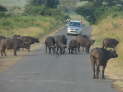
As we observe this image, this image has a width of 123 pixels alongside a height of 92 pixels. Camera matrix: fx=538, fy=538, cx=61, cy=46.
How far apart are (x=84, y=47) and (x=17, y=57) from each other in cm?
656

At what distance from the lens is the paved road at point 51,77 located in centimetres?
1900

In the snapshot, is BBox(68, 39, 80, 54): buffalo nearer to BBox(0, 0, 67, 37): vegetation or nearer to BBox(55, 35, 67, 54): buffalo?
BBox(55, 35, 67, 54): buffalo

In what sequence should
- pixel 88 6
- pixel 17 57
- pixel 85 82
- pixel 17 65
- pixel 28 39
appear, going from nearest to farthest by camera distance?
pixel 85 82 → pixel 17 65 → pixel 17 57 → pixel 28 39 → pixel 88 6

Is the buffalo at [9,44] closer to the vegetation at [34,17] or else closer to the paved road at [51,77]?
Answer: the paved road at [51,77]

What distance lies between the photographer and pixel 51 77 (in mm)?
22234

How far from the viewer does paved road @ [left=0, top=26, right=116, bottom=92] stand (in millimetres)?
19000

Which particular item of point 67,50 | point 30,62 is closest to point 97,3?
point 67,50

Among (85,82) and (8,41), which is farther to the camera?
(8,41)

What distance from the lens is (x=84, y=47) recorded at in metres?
36.4

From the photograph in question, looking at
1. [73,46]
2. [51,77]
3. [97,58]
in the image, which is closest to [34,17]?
[73,46]

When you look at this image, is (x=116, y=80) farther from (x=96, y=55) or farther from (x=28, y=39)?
(x=28, y=39)

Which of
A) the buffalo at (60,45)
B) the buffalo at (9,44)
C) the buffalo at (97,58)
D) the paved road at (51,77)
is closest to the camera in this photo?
the paved road at (51,77)

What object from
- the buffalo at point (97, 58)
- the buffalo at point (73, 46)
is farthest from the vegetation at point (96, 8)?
the buffalo at point (97, 58)

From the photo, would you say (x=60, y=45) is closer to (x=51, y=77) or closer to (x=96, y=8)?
(x=51, y=77)
